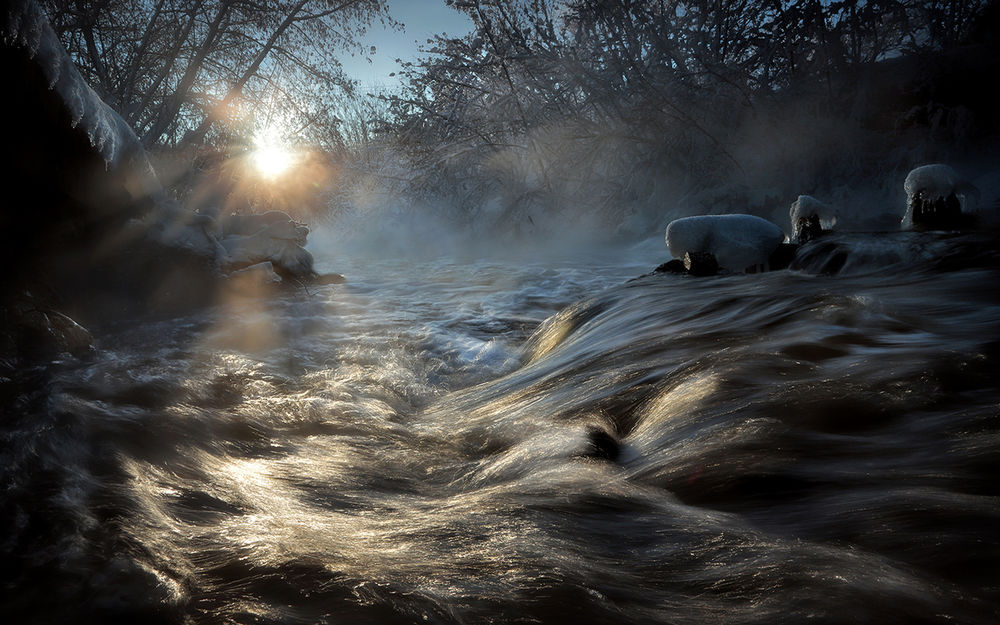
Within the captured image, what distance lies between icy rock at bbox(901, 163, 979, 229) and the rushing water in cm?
243

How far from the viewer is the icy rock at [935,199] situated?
6641 mm

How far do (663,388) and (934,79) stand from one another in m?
11.4

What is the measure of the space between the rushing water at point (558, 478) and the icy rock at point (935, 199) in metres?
2.43

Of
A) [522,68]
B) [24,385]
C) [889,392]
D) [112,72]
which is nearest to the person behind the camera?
[889,392]

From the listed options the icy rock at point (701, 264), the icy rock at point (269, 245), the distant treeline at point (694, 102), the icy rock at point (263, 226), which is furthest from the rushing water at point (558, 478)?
the distant treeline at point (694, 102)

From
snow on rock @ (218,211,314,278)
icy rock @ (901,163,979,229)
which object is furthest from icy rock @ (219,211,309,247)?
icy rock @ (901,163,979,229)

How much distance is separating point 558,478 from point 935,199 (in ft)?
22.6

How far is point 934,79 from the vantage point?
10.7 meters

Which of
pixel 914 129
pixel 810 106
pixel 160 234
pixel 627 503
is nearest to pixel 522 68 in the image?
pixel 810 106

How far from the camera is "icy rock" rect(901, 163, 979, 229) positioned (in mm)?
6641

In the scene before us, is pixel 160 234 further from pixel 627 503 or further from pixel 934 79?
pixel 934 79

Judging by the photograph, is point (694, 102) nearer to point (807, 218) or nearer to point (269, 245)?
point (807, 218)

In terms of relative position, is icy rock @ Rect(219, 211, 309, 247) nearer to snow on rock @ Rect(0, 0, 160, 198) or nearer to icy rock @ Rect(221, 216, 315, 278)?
icy rock @ Rect(221, 216, 315, 278)

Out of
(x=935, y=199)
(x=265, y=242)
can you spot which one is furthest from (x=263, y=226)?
(x=935, y=199)
